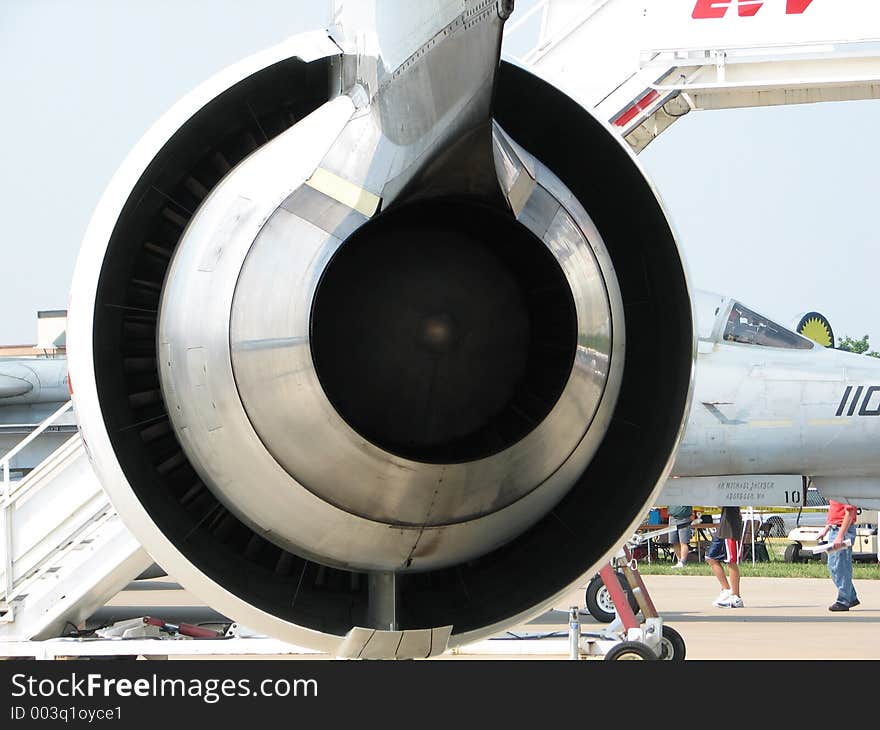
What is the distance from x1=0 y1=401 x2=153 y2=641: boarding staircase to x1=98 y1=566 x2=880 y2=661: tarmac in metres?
1.44

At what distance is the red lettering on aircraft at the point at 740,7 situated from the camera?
779 cm

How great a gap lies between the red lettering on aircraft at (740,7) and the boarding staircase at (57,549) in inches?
201

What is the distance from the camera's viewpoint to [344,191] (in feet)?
7.92

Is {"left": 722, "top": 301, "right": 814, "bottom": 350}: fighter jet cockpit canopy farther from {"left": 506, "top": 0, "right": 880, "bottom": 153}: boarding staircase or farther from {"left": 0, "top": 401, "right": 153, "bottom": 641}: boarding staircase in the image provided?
{"left": 0, "top": 401, "right": 153, "bottom": 641}: boarding staircase

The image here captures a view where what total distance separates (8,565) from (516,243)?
567 centimetres

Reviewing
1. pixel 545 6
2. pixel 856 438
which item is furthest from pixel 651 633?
pixel 545 6

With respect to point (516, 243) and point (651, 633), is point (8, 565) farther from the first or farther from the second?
point (516, 243)

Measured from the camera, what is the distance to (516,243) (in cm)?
252

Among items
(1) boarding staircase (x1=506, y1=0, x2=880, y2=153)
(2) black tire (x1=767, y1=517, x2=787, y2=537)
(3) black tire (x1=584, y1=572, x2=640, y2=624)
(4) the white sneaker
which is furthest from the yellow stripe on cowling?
(2) black tire (x1=767, y1=517, x2=787, y2=537)

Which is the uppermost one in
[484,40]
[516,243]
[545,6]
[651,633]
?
[545,6]

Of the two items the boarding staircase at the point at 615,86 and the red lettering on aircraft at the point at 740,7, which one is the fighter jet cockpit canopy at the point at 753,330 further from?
the red lettering on aircraft at the point at 740,7

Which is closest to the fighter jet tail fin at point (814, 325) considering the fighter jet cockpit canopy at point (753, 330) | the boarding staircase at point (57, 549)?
the fighter jet cockpit canopy at point (753, 330)

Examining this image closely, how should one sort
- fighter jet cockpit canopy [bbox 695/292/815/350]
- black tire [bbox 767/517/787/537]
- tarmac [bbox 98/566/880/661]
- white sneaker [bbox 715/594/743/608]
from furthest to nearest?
black tire [bbox 767/517/787/537] → white sneaker [bbox 715/594/743/608] → fighter jet cockpit canopy [bbox 695/292/815/350] → tarmac [bbox 98/566/880/661]

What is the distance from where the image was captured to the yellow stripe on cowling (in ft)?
7.79
